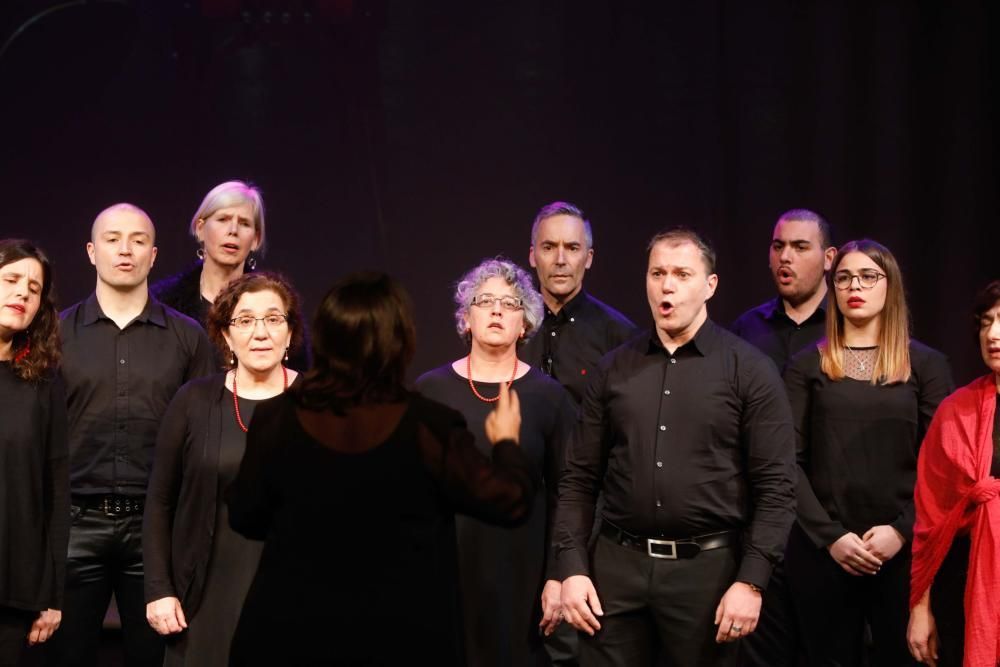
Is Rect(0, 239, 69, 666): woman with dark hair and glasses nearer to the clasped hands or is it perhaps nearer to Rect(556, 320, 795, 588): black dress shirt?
Rect(556, 320, 795, 588): black dress shirt

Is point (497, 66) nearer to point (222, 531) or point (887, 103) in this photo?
point (887, 103)

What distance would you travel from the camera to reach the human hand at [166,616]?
303cm

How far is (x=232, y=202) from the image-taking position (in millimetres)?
4227

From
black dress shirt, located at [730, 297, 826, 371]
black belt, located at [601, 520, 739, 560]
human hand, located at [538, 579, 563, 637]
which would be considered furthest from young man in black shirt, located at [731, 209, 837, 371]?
human hand, located at [538, 579, 563, 637]

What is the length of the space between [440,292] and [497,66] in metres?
1.06

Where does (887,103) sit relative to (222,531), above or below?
above

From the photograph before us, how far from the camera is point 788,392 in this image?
12.0ft

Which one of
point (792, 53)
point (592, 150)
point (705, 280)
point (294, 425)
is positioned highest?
point (792, 53)

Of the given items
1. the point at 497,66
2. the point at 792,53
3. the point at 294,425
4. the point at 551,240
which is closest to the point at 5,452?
the point at 294,425

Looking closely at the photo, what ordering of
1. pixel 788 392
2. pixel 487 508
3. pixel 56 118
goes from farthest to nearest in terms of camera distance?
1. pixel 56 118
2. pixel 788 392
3. pixel 487 508

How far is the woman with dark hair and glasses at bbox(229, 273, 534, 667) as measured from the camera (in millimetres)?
2002

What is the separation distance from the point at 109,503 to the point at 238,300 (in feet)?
2.93

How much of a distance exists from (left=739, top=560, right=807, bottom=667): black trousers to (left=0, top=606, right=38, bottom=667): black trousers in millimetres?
2256

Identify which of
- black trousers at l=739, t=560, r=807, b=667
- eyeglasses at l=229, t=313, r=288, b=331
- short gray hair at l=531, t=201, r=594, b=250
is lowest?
black trousers at l=739, t=560, r=807, b=667
